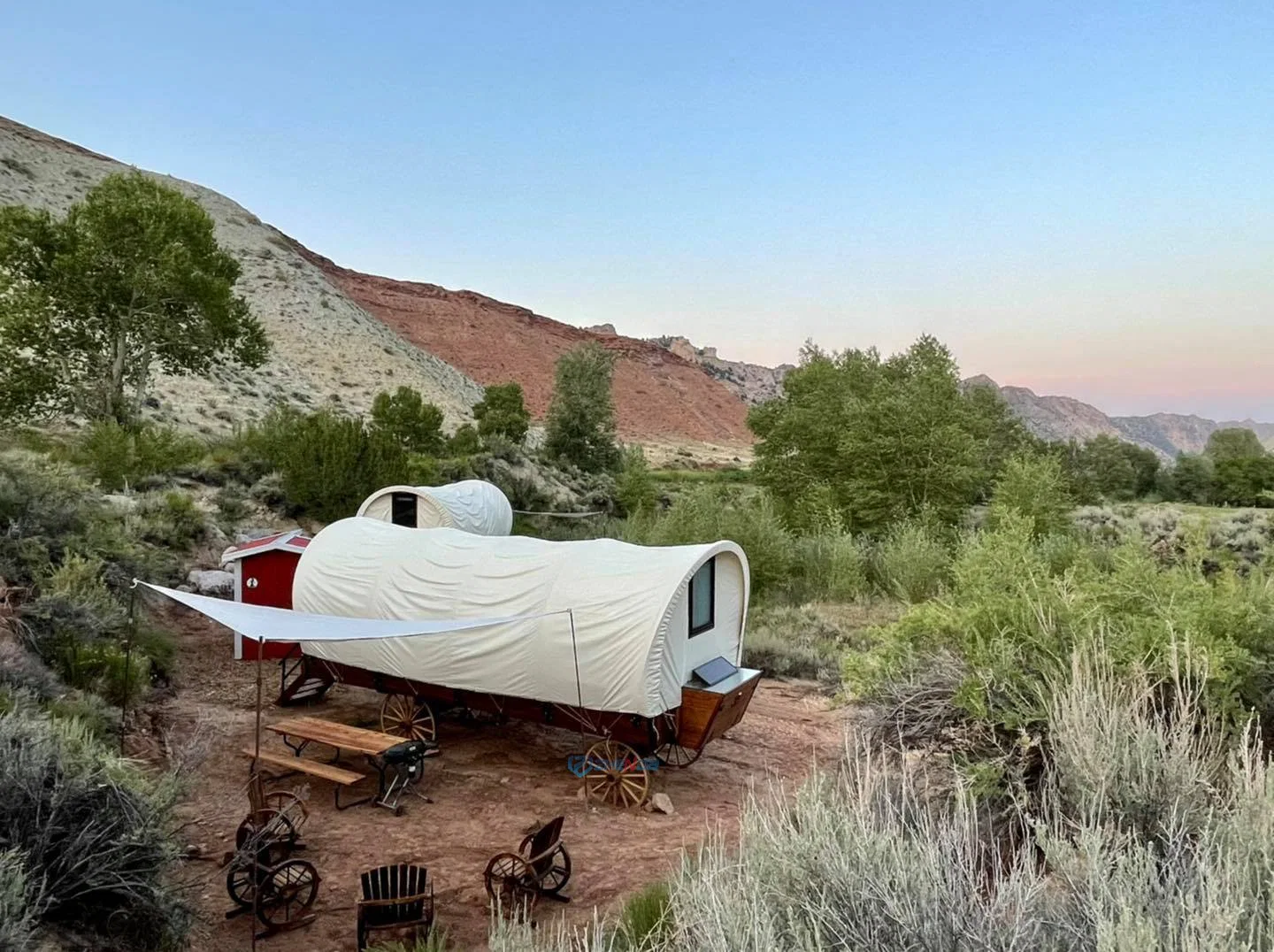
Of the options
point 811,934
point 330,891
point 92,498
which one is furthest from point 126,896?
point 92,498

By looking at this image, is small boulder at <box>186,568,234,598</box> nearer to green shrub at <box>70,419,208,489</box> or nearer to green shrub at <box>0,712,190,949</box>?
green shrub at <box>70,419,208,489</box>

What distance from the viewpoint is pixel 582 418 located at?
136ft

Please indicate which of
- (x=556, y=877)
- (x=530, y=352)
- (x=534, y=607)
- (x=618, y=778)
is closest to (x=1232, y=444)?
(x=618, y=778)

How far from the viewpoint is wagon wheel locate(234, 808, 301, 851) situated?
5938mm

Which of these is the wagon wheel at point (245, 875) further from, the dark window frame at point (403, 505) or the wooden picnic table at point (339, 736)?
the dark window frame at point (403, 505)

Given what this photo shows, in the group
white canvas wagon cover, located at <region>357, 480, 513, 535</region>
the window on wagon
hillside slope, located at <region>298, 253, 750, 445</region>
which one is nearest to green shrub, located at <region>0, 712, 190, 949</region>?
the window on wagon

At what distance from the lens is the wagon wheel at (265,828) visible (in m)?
5.94

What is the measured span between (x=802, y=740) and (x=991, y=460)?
32328mm

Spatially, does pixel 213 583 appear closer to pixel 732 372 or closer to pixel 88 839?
pixel 88 839

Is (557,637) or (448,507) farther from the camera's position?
(448,507)

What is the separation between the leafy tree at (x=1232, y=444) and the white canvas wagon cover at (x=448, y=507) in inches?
1724

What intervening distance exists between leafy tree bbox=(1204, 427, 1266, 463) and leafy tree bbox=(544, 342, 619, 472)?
33905 mm

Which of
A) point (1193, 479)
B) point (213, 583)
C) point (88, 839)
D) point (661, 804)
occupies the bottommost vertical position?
point (661, 804)

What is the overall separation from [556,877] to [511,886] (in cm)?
67
